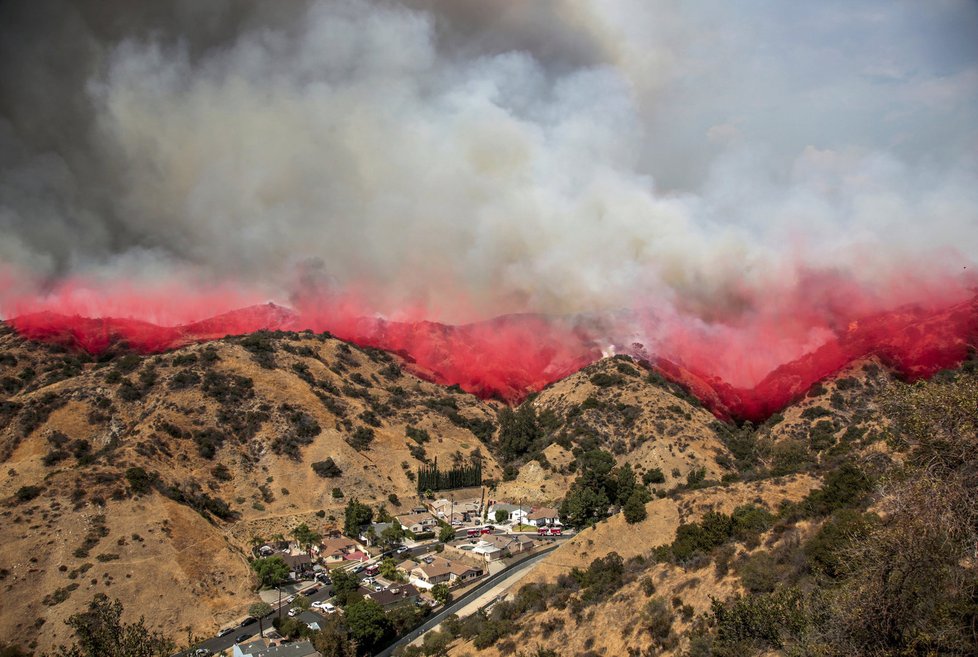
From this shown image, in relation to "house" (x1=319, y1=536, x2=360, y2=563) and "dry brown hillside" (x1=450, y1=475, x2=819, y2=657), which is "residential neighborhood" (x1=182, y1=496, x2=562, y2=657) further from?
"dry brown hillside" (x1=450, y1=475, x2=819, y2=657)

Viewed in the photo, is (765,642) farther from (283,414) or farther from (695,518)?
(283,414)

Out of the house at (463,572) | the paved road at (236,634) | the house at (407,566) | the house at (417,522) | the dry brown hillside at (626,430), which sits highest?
the dry brown hillside at (626,430)

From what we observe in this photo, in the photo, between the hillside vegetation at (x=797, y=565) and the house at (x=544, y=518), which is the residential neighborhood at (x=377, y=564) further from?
the hillside vegetation at (x=797, y=565)

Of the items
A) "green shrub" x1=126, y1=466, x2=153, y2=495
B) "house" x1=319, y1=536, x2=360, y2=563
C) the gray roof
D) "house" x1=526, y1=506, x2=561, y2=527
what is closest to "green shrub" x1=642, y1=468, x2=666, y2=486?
"house" x1=526, y1=506, x2=561, y2=527

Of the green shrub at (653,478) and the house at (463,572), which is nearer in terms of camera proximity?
the house at (463,572)

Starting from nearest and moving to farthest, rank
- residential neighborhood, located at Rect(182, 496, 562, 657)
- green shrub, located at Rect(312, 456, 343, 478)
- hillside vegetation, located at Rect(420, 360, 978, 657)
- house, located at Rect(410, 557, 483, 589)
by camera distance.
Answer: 1. hillside vegetation, located at Rect(420, 360, 978, 657)
2. residential neighborhood, located at Rect(182, 496, 562, 657)
3. house, located at Rect(410, 557, 483, 589)
4. green shrub, located at Rect(312, 456, 343, 478)


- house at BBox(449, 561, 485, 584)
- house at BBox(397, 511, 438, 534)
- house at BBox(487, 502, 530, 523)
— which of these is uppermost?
house at BBox(397, 511, 438, 534)

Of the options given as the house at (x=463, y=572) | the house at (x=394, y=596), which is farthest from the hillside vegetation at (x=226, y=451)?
the house at (x=463, y=572)
